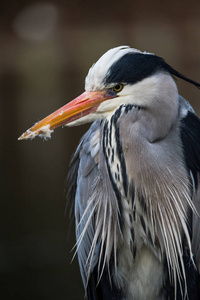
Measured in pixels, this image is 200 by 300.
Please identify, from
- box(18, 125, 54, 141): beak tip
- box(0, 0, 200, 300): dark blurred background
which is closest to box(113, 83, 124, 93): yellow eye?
box(18, 125, 54, 141): beak tip

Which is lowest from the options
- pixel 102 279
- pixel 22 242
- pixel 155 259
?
pixel 22 242

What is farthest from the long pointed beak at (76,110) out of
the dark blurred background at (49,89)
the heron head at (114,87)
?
the dark blurred background at (49,89)

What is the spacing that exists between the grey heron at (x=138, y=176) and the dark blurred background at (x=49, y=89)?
35.4 inches

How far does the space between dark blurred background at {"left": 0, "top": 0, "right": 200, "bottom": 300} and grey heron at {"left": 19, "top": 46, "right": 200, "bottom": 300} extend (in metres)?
0.90

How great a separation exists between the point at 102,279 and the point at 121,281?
0.27 feet

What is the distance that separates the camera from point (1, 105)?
2561 mm

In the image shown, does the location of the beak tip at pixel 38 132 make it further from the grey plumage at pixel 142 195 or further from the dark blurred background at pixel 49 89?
the dark blurred background at pixel 49 89

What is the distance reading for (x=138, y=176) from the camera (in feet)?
4.50

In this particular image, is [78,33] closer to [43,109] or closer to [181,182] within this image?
[43,109]

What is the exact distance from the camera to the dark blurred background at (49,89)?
241 centimetres

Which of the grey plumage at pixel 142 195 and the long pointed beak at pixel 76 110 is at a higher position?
the long pointed beak at pixel 76 110

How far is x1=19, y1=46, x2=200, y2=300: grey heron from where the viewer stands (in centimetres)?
134

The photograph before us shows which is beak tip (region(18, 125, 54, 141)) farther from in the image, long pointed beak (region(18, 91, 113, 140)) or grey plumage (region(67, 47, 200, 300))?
grey plumage (region(67, 47, 200, 300))

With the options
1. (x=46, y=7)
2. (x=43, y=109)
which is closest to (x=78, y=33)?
(x=46, y=7)
